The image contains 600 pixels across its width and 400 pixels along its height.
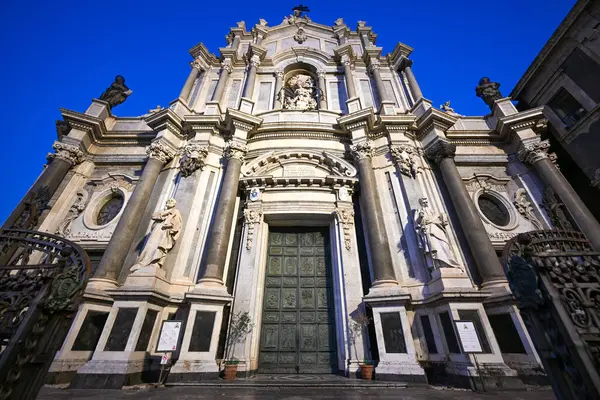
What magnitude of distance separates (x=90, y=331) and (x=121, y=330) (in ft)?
3.54

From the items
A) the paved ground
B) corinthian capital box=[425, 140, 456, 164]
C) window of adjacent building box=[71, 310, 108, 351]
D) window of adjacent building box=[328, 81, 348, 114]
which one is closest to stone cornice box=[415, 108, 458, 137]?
corinthian capital box=[425, 140, 456, 164]

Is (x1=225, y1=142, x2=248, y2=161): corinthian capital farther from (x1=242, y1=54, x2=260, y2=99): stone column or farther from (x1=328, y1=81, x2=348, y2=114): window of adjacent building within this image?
(x1=328, y1=81, x2=348, y2=114): window of adjacent building

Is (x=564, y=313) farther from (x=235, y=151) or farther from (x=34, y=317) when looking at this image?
(x=235, y=151)

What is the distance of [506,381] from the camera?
5.08 meters

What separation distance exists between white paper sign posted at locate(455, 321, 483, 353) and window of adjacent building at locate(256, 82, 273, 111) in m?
11.7

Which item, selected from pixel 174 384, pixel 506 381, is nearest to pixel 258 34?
pixel 174 384

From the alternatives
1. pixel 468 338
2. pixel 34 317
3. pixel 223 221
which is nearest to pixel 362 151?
pixel 223 221

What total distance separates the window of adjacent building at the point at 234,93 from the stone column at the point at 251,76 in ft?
1.70

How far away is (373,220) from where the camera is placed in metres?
7.99

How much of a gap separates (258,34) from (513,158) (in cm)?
1560

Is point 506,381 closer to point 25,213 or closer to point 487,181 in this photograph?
point 487,181

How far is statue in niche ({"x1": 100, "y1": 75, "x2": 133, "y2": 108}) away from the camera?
11.6 m

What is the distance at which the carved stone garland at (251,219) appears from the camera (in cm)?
831

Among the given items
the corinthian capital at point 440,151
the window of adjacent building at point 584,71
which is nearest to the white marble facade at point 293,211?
the corinthian capital at point 440,151
